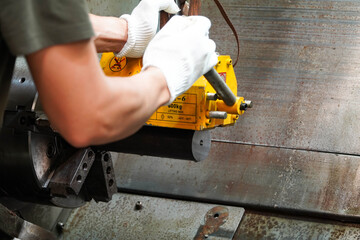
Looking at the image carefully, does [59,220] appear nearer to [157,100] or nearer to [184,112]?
[184,112]

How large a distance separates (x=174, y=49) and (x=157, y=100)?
13 centimetres

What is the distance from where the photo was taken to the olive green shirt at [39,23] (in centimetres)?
71

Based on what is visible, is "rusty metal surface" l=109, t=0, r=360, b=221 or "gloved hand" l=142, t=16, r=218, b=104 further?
"rusty metal surface" l=109, t=0, r=360, b=221

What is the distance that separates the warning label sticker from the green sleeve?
0.67 m

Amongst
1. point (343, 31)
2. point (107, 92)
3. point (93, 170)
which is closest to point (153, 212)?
point (93, 170)

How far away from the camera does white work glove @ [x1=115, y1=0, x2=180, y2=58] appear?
1356mm

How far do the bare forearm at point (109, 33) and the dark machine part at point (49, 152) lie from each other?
269 mm

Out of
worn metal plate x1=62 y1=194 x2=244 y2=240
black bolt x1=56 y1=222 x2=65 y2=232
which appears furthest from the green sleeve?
black bolt x1=56 y1=222 x2=65 y2=232

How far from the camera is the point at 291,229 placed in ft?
6.12

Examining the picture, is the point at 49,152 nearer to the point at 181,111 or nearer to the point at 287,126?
the point at 181,111

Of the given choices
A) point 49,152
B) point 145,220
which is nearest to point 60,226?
point 145,220

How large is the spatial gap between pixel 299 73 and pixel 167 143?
0.84 m

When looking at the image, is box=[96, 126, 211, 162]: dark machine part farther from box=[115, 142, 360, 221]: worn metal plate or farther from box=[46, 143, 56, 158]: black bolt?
box=[115, 142, 360, 221]: worn metal plate

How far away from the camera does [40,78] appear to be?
751 mm
